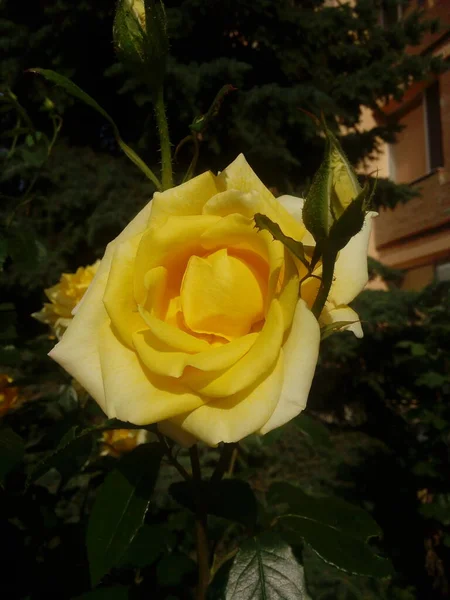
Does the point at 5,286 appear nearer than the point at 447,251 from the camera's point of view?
Yes

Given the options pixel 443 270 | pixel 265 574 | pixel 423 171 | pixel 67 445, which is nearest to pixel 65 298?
pixel 67 445

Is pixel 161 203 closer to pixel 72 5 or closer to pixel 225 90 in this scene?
pixel 225 90

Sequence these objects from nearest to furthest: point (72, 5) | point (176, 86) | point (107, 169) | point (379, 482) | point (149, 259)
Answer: point (149, 259)
point (379, 482)
point (176, 86)
point (72, 5)
point (107, 169)

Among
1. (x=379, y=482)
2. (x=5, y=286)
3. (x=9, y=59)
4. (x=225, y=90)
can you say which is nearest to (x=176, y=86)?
(x=9, y=59)

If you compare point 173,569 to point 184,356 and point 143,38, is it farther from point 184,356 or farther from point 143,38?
point 143,38

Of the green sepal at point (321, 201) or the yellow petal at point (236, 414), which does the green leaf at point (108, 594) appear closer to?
the yellow petal at point (236, 414)
